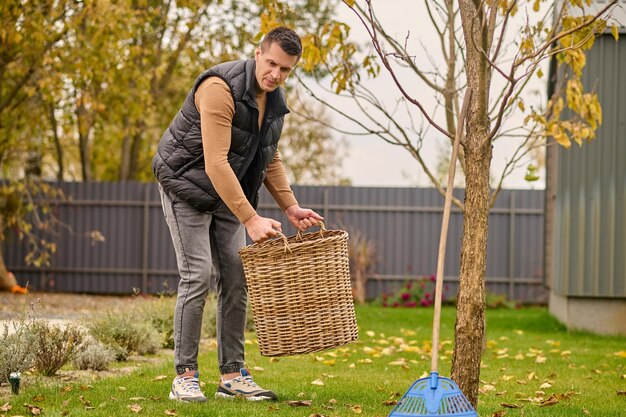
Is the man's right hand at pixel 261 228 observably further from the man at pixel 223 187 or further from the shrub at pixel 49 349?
the shrub at pixel 49 349

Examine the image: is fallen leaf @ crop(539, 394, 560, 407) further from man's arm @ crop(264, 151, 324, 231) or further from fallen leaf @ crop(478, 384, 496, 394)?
man's arm @ crop(264, 151, 324, 231)

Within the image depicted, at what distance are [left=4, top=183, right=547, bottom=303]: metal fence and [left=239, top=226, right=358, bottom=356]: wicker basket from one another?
986cm

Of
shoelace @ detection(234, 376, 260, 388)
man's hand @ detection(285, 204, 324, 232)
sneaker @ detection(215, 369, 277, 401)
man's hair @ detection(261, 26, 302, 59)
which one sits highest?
man's hair @ detection(261, 26, 302, 59)

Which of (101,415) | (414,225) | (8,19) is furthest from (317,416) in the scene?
(414,225)

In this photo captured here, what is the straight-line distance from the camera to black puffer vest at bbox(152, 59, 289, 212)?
401 cm

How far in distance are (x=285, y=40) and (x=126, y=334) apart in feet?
10.4

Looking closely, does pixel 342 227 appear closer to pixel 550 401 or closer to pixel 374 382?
pixel 374 382

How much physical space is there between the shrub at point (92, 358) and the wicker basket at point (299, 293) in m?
1.81

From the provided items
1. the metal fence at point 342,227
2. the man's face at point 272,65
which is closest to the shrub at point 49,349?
the man's face at point 272,65

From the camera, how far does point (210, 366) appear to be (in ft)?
19.1

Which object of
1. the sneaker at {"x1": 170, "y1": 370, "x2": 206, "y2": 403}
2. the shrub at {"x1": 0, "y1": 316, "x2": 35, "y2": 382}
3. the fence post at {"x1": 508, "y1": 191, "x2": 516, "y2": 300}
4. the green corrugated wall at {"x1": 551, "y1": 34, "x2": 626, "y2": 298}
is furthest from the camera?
the fence post at {"x1": 508, "y1": 191, "x2": 516, "y2": 300}

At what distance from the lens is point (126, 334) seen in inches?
249

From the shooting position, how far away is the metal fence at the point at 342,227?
1395 cm

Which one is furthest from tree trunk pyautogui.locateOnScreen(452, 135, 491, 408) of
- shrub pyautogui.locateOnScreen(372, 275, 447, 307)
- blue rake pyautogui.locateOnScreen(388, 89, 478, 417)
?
shrub pyautogui.locateOnScreen(372, 275, 447, 307)
